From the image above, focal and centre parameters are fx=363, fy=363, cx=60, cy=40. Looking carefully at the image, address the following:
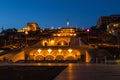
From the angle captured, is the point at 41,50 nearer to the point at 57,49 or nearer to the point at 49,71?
the point at 57,49

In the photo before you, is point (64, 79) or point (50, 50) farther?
point (50, 50)

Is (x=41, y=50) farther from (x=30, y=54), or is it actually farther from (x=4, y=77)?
(x=4, y=77)

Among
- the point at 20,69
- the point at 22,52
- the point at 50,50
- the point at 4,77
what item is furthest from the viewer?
the point at 50,50

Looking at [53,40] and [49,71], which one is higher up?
[53,40]

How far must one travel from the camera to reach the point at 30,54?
53281 mm

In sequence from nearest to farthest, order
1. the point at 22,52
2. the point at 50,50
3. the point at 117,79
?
the point at 117,79 → the point at 22,52 → the point at 50,50

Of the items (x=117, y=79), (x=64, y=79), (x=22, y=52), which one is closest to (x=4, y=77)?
(x=64, y=79)

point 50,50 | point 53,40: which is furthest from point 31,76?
point 53,40

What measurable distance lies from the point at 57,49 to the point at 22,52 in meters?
7.55

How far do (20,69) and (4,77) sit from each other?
2.36 meters

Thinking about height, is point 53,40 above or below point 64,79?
above

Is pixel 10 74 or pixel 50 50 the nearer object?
pixel 10 74

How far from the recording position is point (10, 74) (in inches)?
779

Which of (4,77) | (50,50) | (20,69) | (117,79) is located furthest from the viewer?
(50,50)
